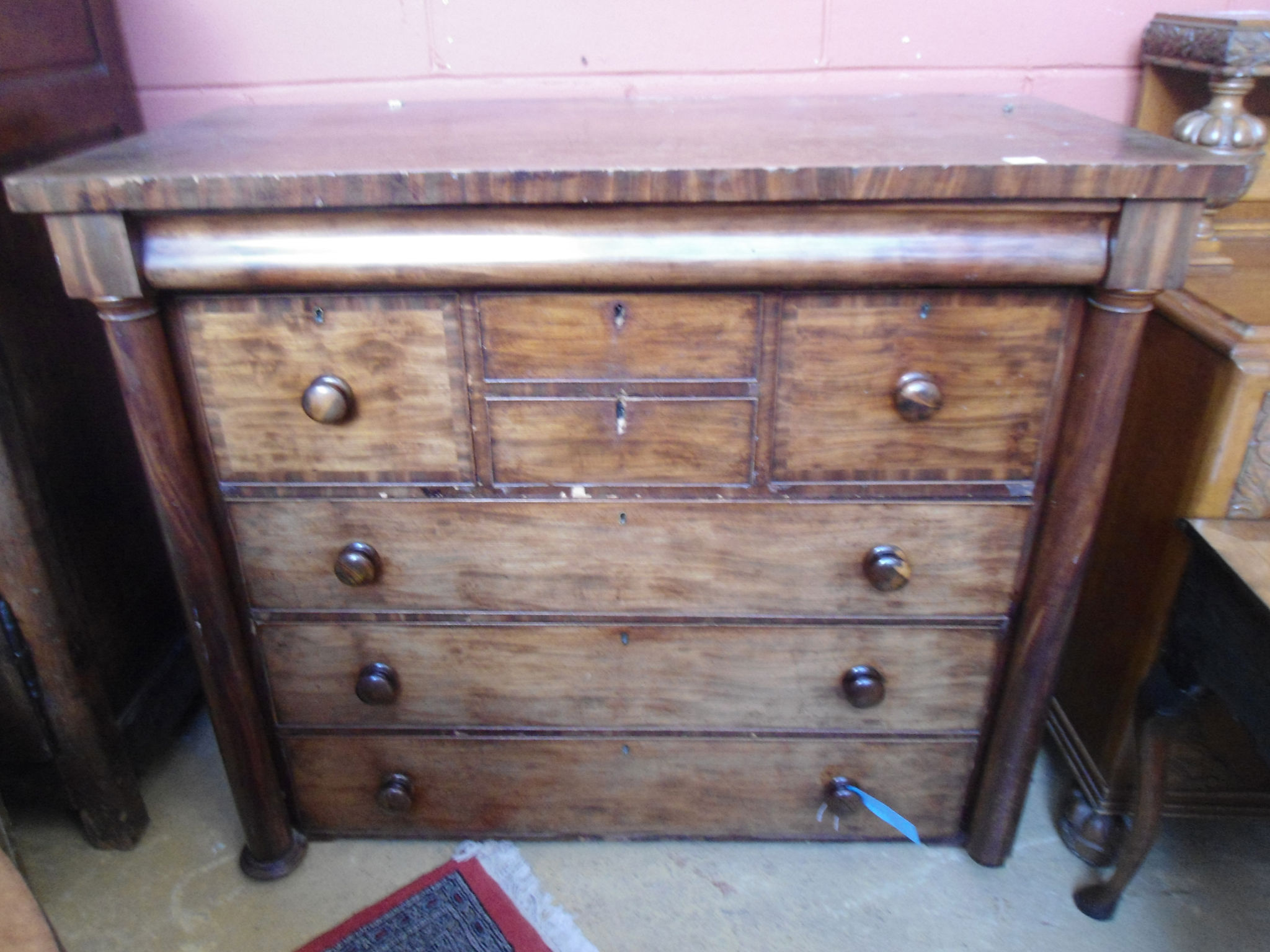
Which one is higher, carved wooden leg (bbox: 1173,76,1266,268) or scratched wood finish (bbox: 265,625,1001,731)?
carved wooden leg (bbox: 1173,76,1266,268)

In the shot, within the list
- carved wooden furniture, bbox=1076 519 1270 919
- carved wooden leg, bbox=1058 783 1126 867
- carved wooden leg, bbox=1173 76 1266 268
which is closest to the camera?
carved wooden furniture, bbox=1076 519 1270 919

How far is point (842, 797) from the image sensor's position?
130cm

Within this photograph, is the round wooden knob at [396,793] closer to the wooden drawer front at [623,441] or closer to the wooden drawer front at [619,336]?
the wooden drawer front at [623,441]

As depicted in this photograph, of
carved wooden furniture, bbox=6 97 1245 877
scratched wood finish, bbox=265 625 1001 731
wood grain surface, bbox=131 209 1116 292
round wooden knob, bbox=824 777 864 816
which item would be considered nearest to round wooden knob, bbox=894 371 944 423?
carved wooden furniture, bbox=6 97 1245 877

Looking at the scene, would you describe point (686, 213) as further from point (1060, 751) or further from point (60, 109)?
point (1060, 751)

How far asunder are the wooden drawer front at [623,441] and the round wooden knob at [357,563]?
8.0 inches

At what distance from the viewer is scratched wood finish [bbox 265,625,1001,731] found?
1211mm

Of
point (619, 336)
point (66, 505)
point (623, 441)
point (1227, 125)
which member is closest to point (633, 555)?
point (623, 441)

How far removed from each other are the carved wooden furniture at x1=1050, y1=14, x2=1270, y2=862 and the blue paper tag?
299 millimetres

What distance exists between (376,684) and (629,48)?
1060 millimetres

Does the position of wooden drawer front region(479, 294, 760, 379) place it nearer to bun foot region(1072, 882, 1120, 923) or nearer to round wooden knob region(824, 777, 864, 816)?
round wooden knob region(824, 777, 864, 816)

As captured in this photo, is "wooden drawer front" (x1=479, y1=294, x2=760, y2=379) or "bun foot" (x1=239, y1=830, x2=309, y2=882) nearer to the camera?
"wooden drawer front" (x1=479, y1=294, x2=760, y2=379)

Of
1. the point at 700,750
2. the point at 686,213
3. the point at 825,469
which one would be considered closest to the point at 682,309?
the point at 686,213

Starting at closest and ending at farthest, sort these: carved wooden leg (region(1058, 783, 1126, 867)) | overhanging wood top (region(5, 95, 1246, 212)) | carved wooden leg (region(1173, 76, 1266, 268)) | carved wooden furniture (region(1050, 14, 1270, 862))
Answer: overhanging wood top (region(5, 95, 1246, 212)) < carved wooden furniture (region(1050, 14, 1270, 862)) < carved wooden leg (region(1173, 76, 1266, 268)) < carved wooden leg (region(1058, 783, 1126, 867))
